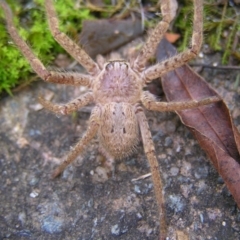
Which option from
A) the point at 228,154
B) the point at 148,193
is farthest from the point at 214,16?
the point at 148,193

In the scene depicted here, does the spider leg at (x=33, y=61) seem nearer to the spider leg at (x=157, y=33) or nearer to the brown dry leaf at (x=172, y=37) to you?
the spider leg at (x=157, y=33)

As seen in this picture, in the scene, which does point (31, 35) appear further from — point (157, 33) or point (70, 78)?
point (157, 33)

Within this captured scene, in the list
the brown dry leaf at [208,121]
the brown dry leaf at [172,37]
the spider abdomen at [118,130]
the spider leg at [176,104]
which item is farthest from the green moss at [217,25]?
the spider abdomen at [118,130]

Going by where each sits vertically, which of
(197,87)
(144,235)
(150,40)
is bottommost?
(144,235)

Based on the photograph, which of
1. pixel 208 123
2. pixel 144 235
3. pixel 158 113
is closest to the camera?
pixel 144 235

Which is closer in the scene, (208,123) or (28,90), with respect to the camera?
(208,123)

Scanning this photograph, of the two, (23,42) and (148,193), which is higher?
(23,42)

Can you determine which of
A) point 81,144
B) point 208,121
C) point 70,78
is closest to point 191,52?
point 208,121

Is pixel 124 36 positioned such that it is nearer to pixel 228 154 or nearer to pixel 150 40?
pixel 150 40
